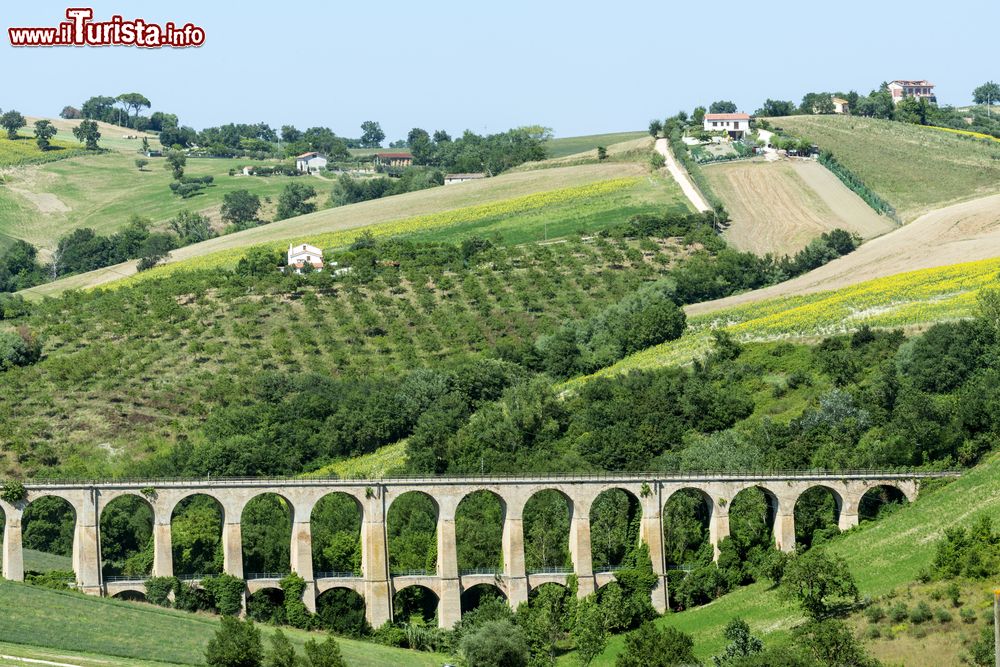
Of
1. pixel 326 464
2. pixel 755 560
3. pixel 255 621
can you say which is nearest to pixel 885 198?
pixel 326 464

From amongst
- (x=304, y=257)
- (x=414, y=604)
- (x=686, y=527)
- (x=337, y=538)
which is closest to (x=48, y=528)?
(x=337, y=538)

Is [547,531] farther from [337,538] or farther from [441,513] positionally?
[337,538]

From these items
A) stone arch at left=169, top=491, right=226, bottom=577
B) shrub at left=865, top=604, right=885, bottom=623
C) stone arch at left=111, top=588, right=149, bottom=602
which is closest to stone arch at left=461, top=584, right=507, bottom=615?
stone arch at left=169, top=491, right=226, bottom=577

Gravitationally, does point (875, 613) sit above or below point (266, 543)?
below

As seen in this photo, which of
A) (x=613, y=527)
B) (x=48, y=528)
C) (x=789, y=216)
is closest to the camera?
(x=613, y=527)

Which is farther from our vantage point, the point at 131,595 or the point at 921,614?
the point at 131,595

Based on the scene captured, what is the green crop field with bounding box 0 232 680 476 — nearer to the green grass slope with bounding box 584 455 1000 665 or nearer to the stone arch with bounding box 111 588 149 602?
the stone arch with bounding box 111 588 149 602

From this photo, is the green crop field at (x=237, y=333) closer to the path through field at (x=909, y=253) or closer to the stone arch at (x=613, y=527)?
the path through field at (x=909, y=253)

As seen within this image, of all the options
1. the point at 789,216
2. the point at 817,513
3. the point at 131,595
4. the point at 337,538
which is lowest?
the point at 131,595

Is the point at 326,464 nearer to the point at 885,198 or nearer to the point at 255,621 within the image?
the point at 255,621

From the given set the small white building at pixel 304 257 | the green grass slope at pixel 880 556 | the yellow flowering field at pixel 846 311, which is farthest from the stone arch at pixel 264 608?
the small white building at pixel 304 257
